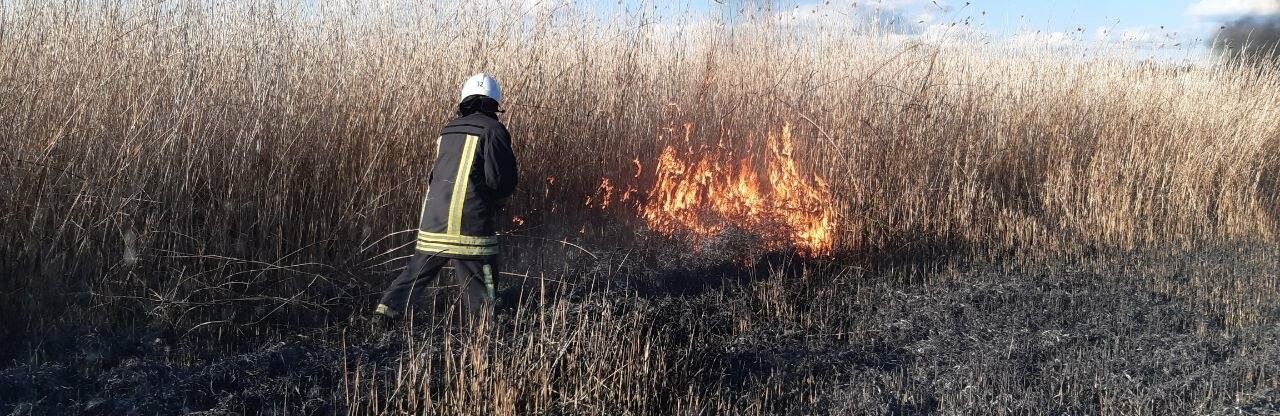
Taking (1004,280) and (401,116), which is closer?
(401,116)

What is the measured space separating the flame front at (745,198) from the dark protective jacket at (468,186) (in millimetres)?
2148

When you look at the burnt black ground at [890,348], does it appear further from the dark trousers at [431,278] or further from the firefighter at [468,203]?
the firefighter at [468,203]

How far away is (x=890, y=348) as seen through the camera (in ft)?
15.3

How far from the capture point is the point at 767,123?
266 inches

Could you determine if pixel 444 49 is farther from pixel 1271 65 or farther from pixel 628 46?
pixel 1271 65

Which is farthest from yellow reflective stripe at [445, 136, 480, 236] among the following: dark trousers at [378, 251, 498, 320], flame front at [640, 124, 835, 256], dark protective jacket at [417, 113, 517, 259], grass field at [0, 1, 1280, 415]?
flame front at [640, 124, 835, 256]

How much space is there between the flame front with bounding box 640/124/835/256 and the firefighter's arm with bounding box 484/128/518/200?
6.97 ft

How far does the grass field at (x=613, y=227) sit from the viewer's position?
3.84 m

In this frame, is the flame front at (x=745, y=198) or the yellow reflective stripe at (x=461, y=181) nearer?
the yellow reflective stripe at (x=461, y=181)

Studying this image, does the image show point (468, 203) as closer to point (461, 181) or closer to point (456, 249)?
point (461, 181)

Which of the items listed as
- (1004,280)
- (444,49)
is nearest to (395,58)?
(444,49)

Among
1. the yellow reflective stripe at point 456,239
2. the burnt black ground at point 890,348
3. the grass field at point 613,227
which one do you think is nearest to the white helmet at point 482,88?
the yellow reflective stripe at point 456,239

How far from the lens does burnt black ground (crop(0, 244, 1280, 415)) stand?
3.62 meters

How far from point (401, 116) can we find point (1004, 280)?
395 cm
